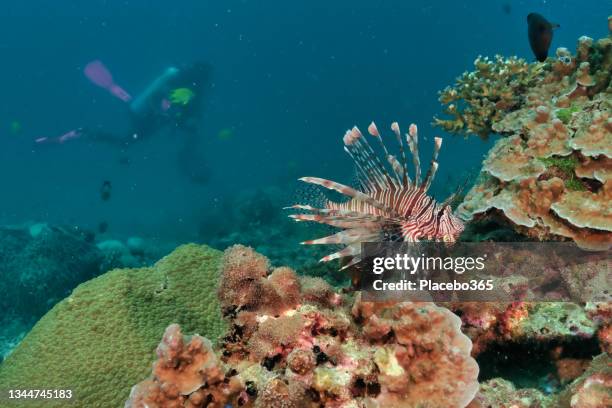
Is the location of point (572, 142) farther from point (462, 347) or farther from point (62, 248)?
point (62, 248)

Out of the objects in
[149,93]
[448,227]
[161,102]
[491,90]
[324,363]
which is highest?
[149,93]

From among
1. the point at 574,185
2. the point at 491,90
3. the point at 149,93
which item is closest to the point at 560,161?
the point at 574,185

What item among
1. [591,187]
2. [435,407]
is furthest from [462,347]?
[591,187]

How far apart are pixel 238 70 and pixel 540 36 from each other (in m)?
99.5

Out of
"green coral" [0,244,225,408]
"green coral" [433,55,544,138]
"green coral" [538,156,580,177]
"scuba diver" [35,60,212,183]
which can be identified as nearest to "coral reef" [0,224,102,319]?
"green coral" [0,244,225,408]

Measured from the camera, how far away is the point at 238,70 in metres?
96.3

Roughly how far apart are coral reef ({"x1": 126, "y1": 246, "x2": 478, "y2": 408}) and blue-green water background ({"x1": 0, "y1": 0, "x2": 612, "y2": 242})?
155 ft

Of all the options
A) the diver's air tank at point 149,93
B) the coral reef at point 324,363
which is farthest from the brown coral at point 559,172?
the diver's air tank at point 149,93

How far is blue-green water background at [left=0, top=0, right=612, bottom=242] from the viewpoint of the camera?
65312mm

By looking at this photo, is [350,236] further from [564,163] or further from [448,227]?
[564,163]

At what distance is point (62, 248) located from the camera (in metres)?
11.2

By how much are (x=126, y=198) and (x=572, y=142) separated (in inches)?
2273

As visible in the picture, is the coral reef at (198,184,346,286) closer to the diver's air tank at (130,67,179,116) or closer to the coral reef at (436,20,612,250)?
the coral reef at (436,20,612,250)

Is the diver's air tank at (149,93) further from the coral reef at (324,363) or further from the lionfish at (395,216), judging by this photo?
the coral reef at (324,363)
